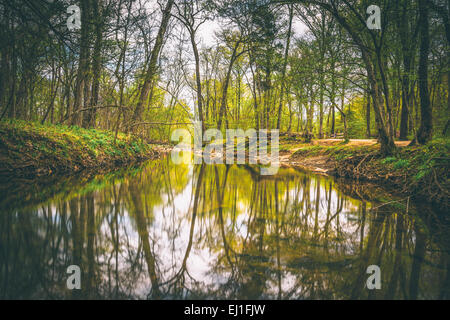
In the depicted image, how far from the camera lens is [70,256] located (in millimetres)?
1849

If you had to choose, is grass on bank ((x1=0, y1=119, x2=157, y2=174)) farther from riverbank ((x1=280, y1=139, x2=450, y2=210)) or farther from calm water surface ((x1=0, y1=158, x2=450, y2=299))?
riverbank ((x1=280, y1=139, x2=450, y2=210))

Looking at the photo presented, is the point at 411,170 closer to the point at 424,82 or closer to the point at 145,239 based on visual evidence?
the point at 424,82

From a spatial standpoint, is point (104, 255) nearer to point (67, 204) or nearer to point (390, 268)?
point (67, 204)

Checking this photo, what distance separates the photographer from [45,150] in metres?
6.34

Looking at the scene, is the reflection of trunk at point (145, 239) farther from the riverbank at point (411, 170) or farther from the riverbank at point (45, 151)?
the riverbank at point (411, 170)

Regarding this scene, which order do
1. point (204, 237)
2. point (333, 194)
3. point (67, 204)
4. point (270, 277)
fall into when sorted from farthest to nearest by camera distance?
point (333, 194), point (67, 204), point (204, 237), point (270, 277)

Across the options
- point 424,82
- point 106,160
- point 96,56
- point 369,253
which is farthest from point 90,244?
point 424,82

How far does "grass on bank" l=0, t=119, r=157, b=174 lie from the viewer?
Result: 221 inches

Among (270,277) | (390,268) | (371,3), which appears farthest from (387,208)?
(371,3)

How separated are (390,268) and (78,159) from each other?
26.9 ft

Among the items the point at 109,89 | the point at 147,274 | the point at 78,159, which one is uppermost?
the point at 109,89

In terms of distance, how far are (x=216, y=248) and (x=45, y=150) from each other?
6.46m

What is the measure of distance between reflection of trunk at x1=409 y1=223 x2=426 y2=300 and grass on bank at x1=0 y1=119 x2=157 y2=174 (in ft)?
24.1

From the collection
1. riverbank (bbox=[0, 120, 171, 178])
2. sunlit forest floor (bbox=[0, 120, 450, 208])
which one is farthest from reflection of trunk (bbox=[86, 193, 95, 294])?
sunlit forest floor (bbox=[0, 120, 450, 208])
